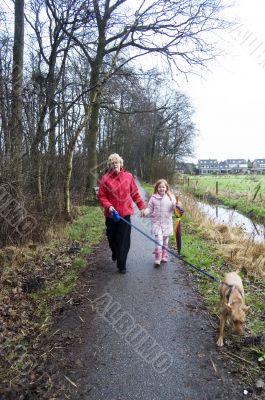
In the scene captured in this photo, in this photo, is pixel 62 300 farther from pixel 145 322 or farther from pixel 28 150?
pixel 28 150

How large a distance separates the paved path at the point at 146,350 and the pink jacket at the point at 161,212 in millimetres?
1315

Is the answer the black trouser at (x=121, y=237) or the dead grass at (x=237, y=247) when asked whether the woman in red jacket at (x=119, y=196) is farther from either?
the dead grass at (x=237, y=247)

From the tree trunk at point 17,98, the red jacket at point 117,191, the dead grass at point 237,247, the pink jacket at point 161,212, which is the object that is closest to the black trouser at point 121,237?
the red jacket at point 117,191

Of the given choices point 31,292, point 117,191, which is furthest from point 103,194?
point 31,292

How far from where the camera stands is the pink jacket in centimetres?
766

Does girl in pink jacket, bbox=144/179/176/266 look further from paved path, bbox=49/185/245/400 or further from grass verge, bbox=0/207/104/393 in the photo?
grass verge, bbox=0/207/104/393

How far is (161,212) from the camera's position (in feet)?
25.2

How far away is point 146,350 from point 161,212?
371 centimetres

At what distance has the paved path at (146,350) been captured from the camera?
3.60 metres

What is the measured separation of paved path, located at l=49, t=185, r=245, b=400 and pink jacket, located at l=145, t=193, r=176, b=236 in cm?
131

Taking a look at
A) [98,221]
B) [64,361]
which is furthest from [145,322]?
[98,221]

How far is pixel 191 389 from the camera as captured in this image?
142 inches

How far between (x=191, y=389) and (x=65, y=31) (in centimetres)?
976

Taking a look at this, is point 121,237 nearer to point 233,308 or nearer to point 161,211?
point 161,211
